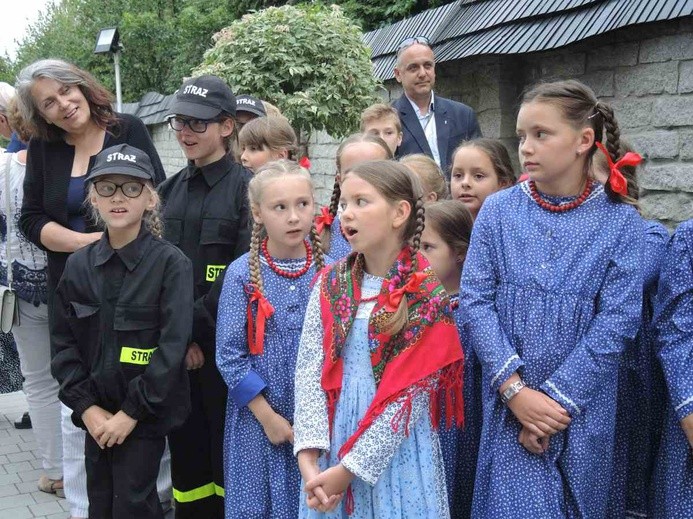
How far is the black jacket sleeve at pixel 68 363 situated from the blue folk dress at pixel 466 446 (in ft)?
4.79

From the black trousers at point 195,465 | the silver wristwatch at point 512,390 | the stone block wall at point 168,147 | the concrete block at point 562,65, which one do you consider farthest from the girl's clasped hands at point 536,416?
the stone block wall at point 168,147

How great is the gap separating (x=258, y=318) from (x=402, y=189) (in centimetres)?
80

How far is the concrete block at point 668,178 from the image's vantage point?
4973 millimetres

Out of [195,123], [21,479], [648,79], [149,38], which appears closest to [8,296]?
[21,479]

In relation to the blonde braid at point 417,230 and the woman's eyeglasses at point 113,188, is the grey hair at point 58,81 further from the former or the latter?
the blonde braid at point 417,230

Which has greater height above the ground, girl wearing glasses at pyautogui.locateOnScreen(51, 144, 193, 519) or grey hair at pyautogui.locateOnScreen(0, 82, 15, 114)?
grey hair at pyautogui.locateOnScreen(0, 82, 15, 114)

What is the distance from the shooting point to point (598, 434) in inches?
107

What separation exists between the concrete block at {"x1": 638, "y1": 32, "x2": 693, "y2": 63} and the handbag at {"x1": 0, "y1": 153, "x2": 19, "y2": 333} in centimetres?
394

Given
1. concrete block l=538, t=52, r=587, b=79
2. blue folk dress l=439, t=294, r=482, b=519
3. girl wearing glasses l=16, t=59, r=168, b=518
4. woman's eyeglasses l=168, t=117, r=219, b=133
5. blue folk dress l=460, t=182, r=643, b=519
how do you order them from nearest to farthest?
1. blue folk dress l=460, t=182, r=643, b=519
2. blue folk dress l=439, t=294, r=482, b=519
3. woman's eyeglasses l=168, t=117, r=219, b=133
4. girl wearing glasses l=16, t=59, r=168, b=518
5. concrete block l=538, t=52, r=587, b=79

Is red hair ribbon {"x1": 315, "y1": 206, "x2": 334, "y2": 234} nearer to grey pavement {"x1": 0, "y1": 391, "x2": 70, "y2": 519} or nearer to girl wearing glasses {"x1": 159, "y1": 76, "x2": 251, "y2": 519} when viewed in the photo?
girl wearing glasses {"x1": 159, "y1": 76, "x2": 251, "y2": 519}

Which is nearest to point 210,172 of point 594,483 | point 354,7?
point 594,483

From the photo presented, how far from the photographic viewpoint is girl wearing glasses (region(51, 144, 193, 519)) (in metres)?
3.23

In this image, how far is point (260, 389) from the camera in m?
3.07

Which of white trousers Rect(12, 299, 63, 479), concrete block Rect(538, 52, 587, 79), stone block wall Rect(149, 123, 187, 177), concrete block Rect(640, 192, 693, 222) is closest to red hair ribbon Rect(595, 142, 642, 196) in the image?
concrete block Rect(640, 192, 693, 222)
